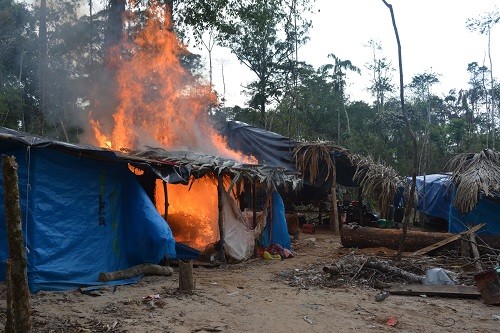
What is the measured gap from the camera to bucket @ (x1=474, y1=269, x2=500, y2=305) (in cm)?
688

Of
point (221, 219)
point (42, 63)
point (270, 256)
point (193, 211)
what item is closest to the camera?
point (221, 219)

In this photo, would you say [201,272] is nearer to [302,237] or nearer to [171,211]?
[171,211]

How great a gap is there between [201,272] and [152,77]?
7882 mm

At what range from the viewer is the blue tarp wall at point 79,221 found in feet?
22.2

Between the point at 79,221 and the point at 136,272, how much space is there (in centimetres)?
141

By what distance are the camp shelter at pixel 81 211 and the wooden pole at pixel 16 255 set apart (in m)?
2.76

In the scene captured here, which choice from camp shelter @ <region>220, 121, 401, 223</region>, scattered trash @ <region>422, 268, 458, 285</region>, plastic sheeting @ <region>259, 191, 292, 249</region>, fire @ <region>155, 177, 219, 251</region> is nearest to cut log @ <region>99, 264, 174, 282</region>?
fire @ <region>155, 177, 219, 251</region>

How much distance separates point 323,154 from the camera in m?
16.6

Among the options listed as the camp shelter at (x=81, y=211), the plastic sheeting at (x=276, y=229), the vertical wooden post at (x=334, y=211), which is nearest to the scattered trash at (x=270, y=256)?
the plastic sheeting at (x=276, y=229)

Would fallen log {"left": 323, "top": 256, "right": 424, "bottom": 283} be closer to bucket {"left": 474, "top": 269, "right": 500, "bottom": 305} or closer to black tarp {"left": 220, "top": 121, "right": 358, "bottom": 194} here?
bucket {"left": 474, "top": 269, "right": 500, "bottom": 305}

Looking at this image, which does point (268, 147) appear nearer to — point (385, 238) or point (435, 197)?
point (435, 197)

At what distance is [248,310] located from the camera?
A: 21.1 ft

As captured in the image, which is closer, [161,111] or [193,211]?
[193,211]

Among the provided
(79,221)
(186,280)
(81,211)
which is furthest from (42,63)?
(186,280)
